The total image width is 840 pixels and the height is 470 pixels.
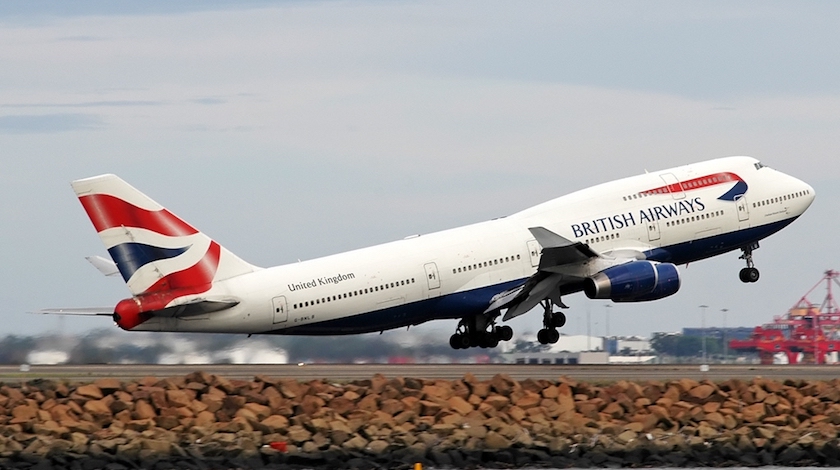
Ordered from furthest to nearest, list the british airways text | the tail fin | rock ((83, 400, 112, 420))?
the british airways text
the tail fin
rock ((83, 400, 112, 420))

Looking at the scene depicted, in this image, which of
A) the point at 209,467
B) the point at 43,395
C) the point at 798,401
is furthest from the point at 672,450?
the point at 43,395

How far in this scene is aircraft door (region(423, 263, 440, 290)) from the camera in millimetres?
50719

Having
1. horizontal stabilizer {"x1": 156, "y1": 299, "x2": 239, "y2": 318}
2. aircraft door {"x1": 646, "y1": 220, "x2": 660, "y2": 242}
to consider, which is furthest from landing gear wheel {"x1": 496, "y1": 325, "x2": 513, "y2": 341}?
horizontal stabilizer {"x1": 156, "y1": 299, "x2": 239, "y2": 318}

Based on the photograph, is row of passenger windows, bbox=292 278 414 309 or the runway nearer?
the runway

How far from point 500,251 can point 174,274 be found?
42.7 feet

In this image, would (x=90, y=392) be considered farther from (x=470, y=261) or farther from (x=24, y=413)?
(x=470, y=261)

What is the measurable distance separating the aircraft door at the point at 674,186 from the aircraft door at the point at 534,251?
5.84 m

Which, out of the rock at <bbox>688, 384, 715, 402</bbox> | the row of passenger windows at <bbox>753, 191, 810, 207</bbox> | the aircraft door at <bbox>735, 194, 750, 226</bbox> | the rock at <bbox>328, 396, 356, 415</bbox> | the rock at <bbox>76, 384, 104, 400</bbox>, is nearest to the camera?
the rock at <bbox>328, 396, 356, 415</bbox>

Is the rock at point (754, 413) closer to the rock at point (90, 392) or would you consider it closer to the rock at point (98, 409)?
the rock at point (98, 409)

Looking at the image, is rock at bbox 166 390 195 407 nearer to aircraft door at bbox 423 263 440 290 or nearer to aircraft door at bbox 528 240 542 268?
aircraft door at bbox 423 263 440 290

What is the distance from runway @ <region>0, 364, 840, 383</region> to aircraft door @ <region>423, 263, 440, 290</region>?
323 centimetres

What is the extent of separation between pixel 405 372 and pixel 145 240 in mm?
11361

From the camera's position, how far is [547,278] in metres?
52.5

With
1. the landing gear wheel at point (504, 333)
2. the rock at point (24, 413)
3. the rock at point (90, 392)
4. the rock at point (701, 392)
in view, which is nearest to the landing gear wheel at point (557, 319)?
the landing gear wheel at point (504, 333)
